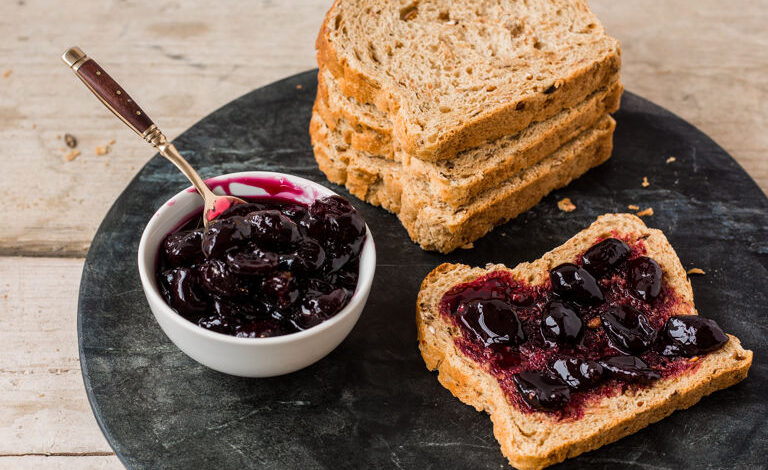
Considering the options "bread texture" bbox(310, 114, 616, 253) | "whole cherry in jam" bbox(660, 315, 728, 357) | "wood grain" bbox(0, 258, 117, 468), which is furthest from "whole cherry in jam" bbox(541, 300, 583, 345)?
"wood grain" bbox(0, 258, 117, 468)

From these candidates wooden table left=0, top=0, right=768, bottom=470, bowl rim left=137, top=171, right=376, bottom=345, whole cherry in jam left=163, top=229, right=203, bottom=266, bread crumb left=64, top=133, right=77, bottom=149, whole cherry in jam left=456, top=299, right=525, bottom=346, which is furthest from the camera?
bread crumb left=64, top=133, right=77, bottom=149

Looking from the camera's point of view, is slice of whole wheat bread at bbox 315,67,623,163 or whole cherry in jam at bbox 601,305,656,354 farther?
slice of whole wheat bread at bbox 315,67,623,163

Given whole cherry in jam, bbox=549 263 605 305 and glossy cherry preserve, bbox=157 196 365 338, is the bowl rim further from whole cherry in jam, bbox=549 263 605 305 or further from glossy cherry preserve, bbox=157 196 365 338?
whole cherry in jam, bbox=549 263 605 305

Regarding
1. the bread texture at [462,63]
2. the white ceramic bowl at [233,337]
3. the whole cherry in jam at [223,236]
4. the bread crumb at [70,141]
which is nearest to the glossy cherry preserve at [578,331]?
the white ceramic bowl at [233,337]

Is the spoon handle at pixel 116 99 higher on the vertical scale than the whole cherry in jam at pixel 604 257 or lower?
higher

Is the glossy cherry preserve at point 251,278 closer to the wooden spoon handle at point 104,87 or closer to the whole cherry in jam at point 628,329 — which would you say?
the wooden spoon handle at point 104,87

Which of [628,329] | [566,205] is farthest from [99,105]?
[628,329]

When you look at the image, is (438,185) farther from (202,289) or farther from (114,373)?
(114,373)
